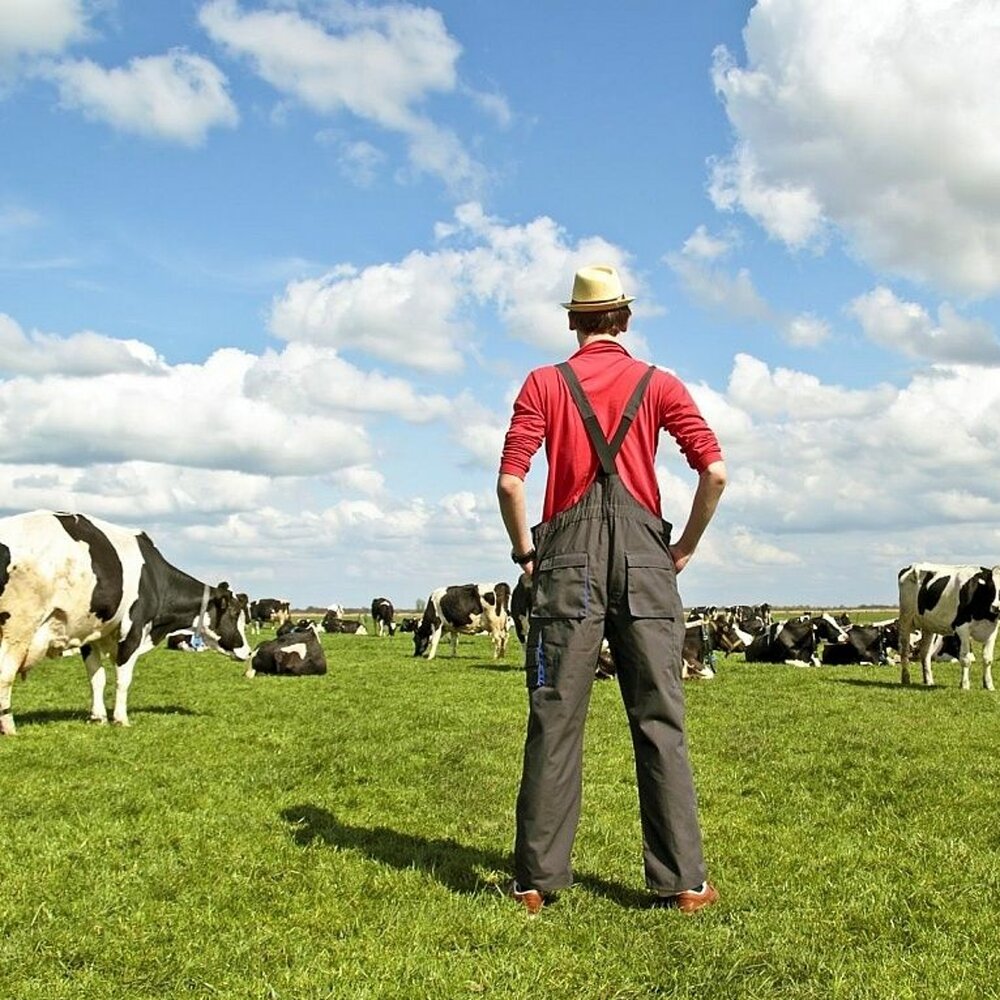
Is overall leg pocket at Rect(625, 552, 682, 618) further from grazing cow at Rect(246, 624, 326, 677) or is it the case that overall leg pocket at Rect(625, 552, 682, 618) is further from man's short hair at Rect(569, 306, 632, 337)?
grazing cow at Rect(246, 624, 326, 677)

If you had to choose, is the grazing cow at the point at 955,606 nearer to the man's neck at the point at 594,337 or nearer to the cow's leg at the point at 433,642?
the cow's leg at the point at 433,642

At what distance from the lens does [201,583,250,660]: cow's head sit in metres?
18.9

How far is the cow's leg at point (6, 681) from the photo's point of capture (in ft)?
44.4

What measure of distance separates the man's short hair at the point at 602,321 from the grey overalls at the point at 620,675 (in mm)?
802

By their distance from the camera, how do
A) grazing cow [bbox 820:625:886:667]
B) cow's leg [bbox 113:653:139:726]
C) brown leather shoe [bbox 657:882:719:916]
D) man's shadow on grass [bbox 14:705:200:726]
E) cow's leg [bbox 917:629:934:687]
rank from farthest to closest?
1. grazing cow [bbox 820:625:886:667]
2. cow's leg [bbox 917:629:934:687]
3. man's shadow on grass [bbox 14:705:200:726]
4. cow's leg [bbox 113:653:139:726]
5. brown leather shoe [bbox 657:882:719:916]

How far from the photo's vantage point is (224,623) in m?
19.3

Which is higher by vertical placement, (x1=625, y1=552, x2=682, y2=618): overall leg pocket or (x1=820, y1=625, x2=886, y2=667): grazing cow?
(x1=625, y1=552, x2=682, y2=618): overall leg pocket

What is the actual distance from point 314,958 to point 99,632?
433 inches

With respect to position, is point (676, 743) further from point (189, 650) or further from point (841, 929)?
point (189, 650)

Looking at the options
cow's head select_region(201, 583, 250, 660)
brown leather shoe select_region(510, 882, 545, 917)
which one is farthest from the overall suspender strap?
cow's head select_region(201, 583, 250, 660)

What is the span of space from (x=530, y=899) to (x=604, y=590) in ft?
6.07

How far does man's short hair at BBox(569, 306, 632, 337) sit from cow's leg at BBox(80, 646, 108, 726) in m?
11.2

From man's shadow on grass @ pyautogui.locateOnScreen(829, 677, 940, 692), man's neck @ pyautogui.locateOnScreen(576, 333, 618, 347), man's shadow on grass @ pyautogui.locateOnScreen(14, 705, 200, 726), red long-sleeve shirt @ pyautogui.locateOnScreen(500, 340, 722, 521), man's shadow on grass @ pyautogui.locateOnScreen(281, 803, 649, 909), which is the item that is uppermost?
man's neck @ pyautogui.locateOnScreen(576, 333, 618, 347)

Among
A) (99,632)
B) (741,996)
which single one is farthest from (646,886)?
(99,632)
